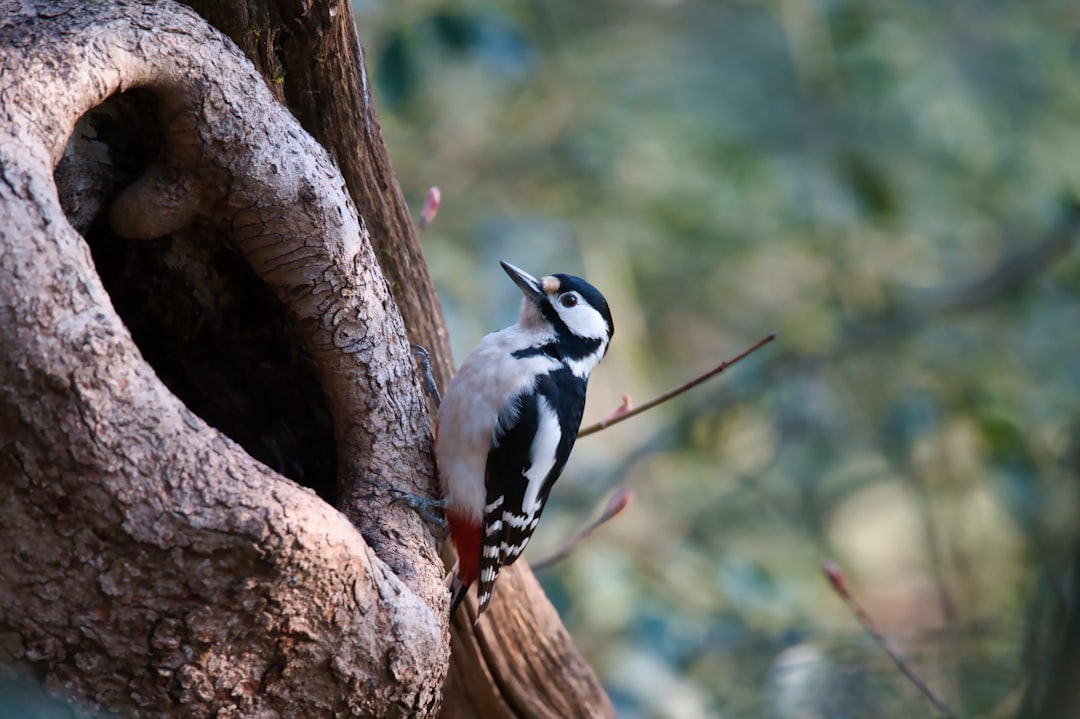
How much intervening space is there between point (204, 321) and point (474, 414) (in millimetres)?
789

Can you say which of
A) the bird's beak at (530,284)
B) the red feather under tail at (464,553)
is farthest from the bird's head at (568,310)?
the red feather under tail at (464,553)

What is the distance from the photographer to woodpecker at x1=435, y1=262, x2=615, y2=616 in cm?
319

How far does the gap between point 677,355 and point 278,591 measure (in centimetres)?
752

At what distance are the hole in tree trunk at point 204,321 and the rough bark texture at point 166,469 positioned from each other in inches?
3.4

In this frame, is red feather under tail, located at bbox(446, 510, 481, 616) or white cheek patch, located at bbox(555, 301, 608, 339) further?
white cheek patch, located at bbox(555, 301, 608, 339)

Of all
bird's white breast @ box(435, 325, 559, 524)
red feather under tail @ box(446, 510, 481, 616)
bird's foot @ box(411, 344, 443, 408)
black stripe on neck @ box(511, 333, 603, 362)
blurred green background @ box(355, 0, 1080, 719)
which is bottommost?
blurred green background @ box(355, 0, 1080, 719)

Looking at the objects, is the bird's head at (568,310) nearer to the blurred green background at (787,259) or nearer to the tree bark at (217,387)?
the tree bark at (217,387)

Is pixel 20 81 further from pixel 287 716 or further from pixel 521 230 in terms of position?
pixel 521 230

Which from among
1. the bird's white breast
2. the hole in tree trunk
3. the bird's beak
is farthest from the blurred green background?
the hole in tree trunk

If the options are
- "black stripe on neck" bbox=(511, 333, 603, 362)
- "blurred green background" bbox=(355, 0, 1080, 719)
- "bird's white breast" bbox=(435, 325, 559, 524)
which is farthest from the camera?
"blurred green background" bbox=(355, 0, 1080, 719)

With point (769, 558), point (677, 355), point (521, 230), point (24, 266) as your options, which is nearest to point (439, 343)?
point (24, 266)

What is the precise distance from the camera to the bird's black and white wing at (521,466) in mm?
3229

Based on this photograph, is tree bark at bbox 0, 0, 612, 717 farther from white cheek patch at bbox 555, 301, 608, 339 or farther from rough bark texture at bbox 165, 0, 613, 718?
white cheek patch at bbox 555, 301, 608, 339

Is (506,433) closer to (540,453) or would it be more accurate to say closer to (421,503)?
(540,453)
